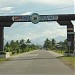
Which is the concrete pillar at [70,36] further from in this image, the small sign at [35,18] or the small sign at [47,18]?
the small sign at [35,18]

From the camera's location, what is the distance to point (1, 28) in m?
42.0

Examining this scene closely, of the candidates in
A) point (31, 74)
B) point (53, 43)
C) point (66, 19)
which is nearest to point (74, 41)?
point (66, 19)

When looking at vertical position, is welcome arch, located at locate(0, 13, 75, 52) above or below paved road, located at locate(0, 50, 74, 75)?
above

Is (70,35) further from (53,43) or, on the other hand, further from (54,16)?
(53,43)

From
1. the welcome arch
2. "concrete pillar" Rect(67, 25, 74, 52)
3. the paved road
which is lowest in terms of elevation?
the paved road

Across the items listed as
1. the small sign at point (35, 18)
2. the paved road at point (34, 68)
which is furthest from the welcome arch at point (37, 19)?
the paved road at point (34, 68)

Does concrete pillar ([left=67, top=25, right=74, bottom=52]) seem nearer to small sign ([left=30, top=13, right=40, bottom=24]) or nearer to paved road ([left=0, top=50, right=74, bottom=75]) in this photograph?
small sign ([left=30, top=13, right=40, bottom=24])

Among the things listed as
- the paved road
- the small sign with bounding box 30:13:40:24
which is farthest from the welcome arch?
the paved road

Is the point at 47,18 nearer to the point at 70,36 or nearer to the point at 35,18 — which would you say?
the point at 35,18

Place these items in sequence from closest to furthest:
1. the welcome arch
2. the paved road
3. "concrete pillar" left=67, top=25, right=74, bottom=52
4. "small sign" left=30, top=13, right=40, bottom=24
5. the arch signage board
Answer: the paved road
"small sign" left=30, top=13, right=40, bottom=24
the arch signage board
the welcome arch
"concrete pillar" left=67, top=25, right=74, bottom=52

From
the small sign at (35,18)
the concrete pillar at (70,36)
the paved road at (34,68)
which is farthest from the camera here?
the concrete pillar at (70,36)

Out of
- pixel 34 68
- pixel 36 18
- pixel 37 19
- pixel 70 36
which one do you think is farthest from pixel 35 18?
pixel 34 68

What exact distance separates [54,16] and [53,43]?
154683mm

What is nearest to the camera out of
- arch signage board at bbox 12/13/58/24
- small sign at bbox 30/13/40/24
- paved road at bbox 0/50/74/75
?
paved road at bbox 0/50/74/75
